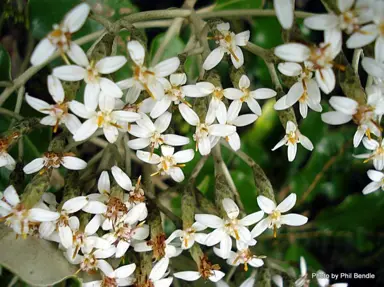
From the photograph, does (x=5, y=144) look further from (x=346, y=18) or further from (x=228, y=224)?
(x=346, y=18)

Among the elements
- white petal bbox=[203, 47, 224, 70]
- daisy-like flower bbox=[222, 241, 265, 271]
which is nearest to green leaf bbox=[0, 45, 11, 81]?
white petal bbox=[203, 47, 224, 70]

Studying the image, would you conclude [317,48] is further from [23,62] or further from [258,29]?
[23,62]

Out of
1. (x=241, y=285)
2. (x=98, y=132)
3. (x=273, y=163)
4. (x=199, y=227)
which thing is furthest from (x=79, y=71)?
(x=273, y=163)

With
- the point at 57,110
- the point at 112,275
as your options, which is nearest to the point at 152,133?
the point at 57,110

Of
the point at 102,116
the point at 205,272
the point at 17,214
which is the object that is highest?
the point at 102,116

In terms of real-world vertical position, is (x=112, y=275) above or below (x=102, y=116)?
below

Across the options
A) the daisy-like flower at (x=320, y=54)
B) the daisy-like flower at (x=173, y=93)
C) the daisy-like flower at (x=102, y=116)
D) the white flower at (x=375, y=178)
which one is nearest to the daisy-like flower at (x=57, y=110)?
the daisy-like flower at (x=102, y=116)
